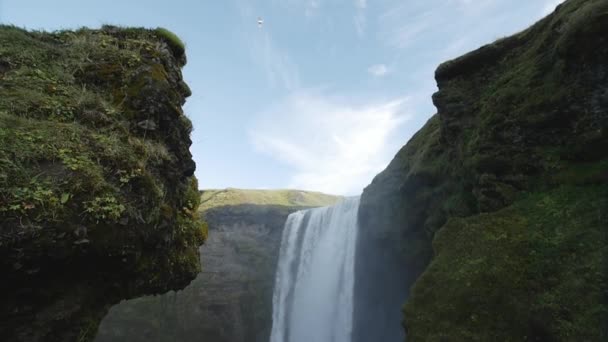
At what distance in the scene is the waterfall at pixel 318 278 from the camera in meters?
30.2

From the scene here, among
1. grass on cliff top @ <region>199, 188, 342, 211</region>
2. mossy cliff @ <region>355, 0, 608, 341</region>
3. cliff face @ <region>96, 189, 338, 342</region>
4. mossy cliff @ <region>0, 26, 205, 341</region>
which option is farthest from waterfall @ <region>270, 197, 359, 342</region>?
mossy cliff @ <region>0, 26, 205, 341</region>

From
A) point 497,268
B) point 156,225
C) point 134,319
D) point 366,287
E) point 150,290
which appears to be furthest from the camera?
point 134,319

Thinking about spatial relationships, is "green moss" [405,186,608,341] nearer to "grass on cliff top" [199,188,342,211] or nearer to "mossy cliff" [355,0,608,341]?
"mossy cliff" [355,0,608,341]

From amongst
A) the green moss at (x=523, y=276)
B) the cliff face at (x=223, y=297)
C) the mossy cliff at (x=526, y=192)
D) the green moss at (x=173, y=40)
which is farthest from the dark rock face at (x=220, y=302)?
the green moss at (x=523, y=276)

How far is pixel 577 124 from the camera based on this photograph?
9.47m

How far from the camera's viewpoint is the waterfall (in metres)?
30.2

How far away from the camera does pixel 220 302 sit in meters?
39.4

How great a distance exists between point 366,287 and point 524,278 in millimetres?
22234

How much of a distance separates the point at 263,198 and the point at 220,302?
3153 cm

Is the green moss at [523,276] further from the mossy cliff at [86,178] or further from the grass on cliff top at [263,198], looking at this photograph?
the grass on cliff top at [263,198]

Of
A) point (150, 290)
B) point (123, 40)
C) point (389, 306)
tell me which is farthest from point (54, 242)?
point (389, 306)

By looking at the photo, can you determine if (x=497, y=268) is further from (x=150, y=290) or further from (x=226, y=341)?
(x=226, y=341)

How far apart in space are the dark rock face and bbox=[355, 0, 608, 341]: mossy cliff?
100 ft

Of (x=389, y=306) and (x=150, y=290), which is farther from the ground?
(x=150, y=290)
